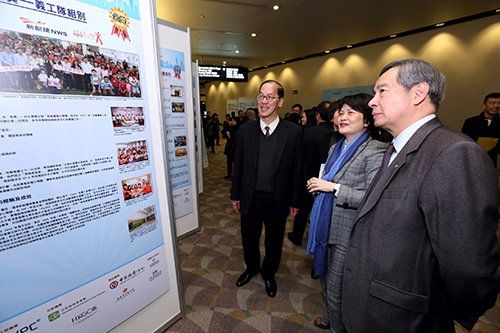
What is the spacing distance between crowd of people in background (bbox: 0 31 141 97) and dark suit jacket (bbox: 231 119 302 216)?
3.13 feet

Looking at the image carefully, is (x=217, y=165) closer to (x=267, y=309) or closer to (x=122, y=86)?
(x=267, y=309)

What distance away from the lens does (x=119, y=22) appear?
134 centimetres

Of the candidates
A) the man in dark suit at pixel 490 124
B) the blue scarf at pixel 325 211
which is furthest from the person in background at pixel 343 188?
the man in dark suit at pixel 490 124

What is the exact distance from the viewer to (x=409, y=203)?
895 mm

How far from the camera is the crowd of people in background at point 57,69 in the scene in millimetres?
984

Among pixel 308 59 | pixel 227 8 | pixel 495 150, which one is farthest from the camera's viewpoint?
pixel 308 59

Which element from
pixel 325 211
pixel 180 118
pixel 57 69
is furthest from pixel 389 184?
pixel 180 118

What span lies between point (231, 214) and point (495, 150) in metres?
3.57

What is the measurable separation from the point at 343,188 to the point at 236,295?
142 cm

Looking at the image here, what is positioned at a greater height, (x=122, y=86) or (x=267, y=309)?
(x=122, y=86)

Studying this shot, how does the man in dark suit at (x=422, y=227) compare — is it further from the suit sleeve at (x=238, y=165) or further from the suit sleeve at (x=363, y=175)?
the suit sleeve at (x=238, y=165)

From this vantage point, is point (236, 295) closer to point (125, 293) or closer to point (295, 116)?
point (125, 293)

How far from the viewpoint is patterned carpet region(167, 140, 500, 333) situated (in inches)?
74.2

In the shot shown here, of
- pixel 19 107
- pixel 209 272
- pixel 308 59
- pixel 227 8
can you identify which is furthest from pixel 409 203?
pixel 308 59
